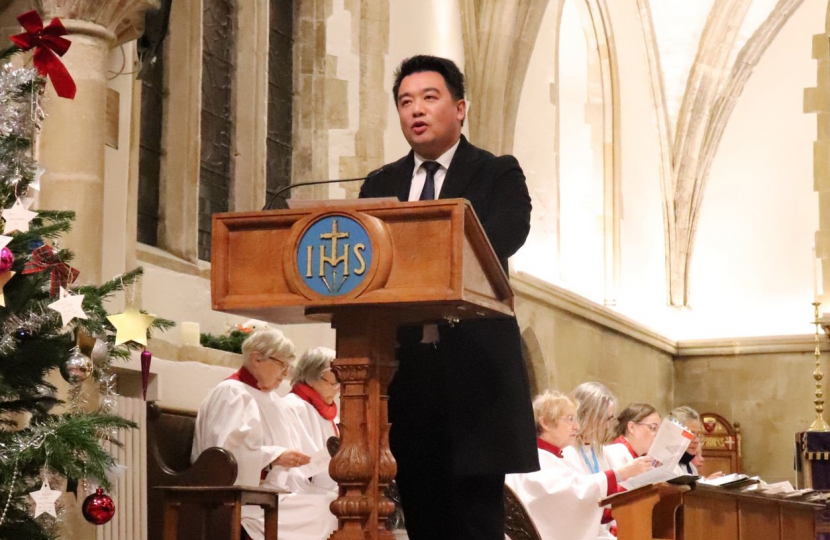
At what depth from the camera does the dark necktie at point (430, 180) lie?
326cm

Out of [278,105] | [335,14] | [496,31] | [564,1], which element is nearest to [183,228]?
[278,105]

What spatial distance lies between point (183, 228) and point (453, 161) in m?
5.00

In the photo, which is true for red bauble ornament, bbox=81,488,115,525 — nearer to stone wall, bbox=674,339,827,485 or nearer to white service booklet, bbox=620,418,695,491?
white service booklet, bbox=620,418,695,491

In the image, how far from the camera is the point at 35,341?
334cm

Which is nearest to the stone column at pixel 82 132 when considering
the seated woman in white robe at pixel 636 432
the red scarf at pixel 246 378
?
the red scarf at pixel 246 378

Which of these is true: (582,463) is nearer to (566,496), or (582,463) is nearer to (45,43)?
(566,496)

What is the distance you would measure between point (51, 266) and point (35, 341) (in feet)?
0.66

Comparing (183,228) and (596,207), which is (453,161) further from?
(596,207)

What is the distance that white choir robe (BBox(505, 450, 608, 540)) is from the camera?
6121 mm

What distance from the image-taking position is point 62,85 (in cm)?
368

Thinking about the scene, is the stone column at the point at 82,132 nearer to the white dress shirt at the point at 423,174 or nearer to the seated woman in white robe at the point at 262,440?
the seated woman in white robe at the point at 262,440

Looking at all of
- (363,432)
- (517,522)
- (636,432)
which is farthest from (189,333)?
(363,432)

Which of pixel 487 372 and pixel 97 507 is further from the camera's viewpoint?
pixel 97 507

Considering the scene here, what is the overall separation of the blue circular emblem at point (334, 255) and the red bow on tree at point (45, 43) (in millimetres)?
1101
